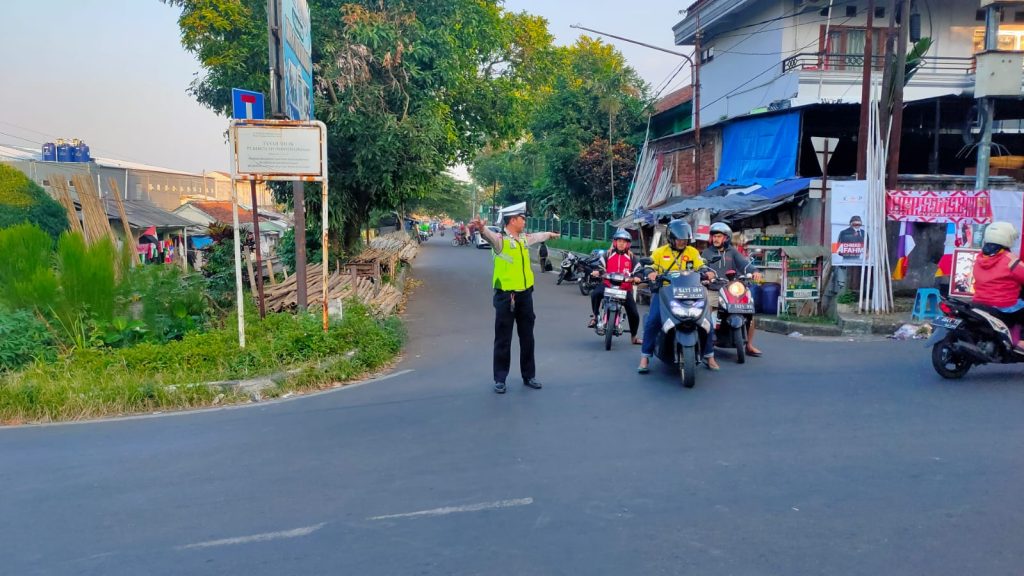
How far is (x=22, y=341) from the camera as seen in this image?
321 inches

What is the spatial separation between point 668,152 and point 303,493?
22.5 meters

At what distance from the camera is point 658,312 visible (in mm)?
7691

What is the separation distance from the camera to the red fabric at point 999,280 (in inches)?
275

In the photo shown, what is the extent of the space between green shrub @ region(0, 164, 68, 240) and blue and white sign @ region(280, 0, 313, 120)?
636 inches

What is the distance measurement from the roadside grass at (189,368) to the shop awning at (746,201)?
8739mm

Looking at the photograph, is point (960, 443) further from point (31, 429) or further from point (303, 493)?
point (31, 429)

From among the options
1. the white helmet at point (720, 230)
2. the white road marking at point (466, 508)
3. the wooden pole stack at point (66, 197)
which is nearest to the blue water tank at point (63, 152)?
the wooden pole stack at point (66, 197)

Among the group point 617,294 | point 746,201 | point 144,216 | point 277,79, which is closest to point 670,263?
point 617,294

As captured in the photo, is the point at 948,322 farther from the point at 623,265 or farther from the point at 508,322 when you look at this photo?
the point at 508,322

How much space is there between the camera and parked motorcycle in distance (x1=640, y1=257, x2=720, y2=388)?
23.3 ft

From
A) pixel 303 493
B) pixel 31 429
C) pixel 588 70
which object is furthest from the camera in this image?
pixel 588 70

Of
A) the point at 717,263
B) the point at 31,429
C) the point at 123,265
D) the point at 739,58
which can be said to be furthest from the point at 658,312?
the point at 739,58

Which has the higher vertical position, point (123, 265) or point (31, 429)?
point (123, 265)

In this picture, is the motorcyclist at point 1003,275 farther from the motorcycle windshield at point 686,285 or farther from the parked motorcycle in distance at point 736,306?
the motorcycle windshield at point 686,285
